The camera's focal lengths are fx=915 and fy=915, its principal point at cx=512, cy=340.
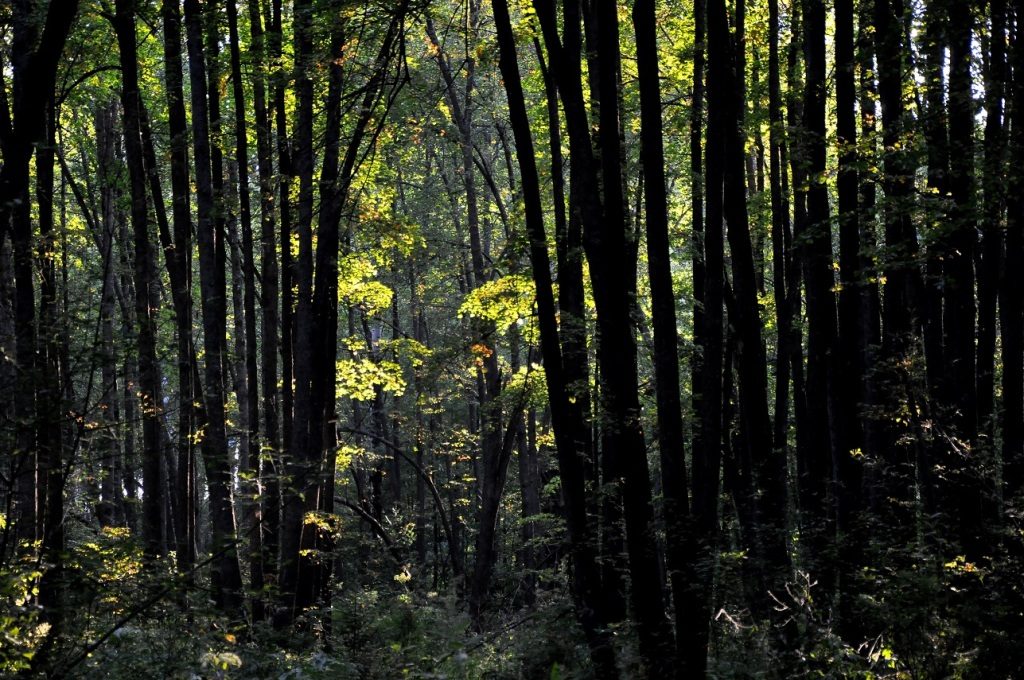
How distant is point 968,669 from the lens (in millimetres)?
6414

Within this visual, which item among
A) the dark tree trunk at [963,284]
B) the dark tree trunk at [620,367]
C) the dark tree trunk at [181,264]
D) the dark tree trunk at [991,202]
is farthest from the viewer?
the dark tree trunk at [181,264]

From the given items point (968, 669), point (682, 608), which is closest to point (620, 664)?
point (682, 608)

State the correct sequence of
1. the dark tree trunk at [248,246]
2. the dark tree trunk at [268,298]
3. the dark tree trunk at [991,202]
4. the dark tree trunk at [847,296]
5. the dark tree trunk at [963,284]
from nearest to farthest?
1. the dark tree trunk at [991,202]
2. the dark tree trunk at [963,284]
3. the dark tree trunk at [847,296]
4. the dark tree trunk at [248,246]
5. the dark tree trunk at [268,298]

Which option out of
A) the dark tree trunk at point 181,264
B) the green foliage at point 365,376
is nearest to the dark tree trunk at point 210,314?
the dark tree trunk at point 181,264

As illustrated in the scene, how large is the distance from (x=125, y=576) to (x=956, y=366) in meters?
10.6

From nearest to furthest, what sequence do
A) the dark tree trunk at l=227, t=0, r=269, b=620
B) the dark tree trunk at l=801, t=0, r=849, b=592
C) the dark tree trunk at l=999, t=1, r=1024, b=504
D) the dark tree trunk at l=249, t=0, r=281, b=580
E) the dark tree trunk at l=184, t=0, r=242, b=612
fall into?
the dark tree trunk at l=801, t=0, r=849, b=592 < the dark tree trunk at l=999, t=1, r=1024, b=504 < the dark tree trunk at l=184, t=0, r=242, b=612 < the dark tree trunk at l=227, t=0, r=269, b=620 < the dark tree trunk at l=249, t=0, r=281, b=580

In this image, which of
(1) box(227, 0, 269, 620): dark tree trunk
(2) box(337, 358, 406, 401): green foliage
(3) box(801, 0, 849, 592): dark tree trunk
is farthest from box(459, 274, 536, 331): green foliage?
(3) box(801, 0, 849, 592): dark tree trunk

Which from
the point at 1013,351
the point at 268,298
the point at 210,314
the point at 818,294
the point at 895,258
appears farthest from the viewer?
the point at 268,298

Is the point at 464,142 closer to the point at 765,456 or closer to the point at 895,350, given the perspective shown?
the point at 895,350

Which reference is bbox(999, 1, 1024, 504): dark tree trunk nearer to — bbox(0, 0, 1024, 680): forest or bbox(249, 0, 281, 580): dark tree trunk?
bbox(0, 0, 1024, 680): forest

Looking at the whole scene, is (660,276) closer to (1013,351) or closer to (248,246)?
(1013,351)

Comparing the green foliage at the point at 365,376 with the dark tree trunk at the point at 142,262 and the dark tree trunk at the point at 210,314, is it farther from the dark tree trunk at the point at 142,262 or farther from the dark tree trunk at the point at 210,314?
the dark tree trunk at the point at 210,314

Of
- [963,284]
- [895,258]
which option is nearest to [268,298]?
[895,258]

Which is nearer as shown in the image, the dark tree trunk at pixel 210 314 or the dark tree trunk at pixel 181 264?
the dark tree trunk at pixel 210 314
